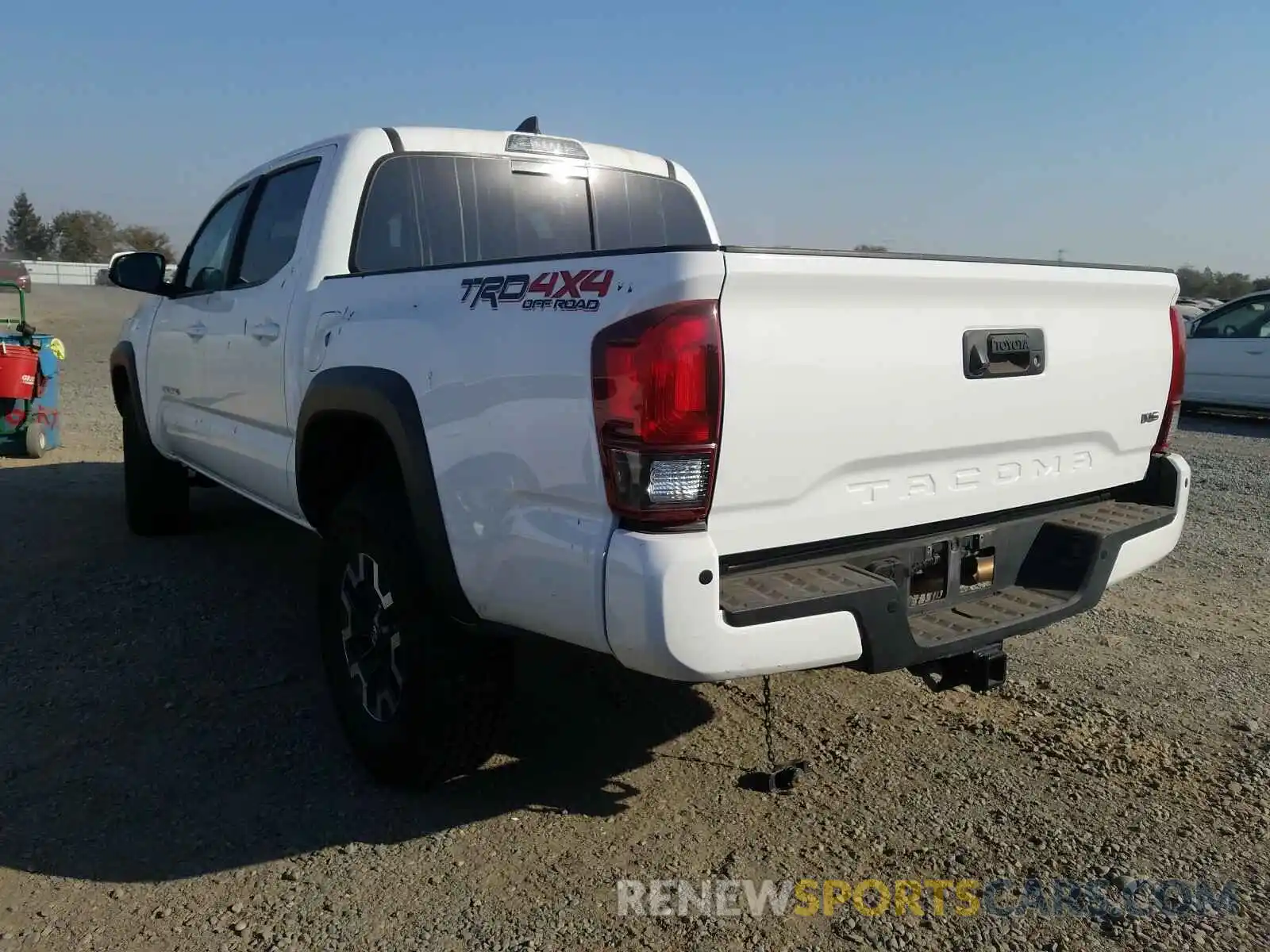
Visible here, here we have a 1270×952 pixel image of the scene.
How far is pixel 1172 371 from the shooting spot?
3.40 meters

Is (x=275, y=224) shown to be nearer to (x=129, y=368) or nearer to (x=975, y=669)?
(x=129, y=368)

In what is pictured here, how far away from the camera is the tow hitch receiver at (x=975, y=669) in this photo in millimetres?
2926

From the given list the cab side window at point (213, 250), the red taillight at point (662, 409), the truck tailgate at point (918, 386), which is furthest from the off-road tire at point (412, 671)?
the cab side window at point (213, 250)

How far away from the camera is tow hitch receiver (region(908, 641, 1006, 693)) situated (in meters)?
2.93

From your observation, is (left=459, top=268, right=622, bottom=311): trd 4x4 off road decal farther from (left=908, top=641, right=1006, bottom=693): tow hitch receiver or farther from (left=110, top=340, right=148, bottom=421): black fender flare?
(left=110, top=340, right=148, bottom=421): black fender flare

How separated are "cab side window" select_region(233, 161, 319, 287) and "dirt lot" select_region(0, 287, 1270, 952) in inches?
62.2

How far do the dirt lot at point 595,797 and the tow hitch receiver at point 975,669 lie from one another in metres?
0.44

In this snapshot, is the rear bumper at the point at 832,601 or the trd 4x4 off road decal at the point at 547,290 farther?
the trd 4x4 off road decal at the point at 547,290

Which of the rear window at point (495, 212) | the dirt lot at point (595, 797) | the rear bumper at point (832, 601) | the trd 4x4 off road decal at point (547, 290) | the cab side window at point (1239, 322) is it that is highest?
the rear window at point (495, 212)

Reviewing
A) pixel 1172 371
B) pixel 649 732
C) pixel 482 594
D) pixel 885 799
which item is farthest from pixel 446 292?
pixel 1172 371

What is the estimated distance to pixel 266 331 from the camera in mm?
4059

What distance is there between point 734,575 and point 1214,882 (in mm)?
1557

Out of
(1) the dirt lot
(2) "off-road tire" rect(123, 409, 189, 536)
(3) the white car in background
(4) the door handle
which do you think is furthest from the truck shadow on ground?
(3) the white car in background

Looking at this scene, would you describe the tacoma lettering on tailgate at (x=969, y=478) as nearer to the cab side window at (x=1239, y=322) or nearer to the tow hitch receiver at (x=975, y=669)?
the tow hitch receiver at (x=975, y=669)
